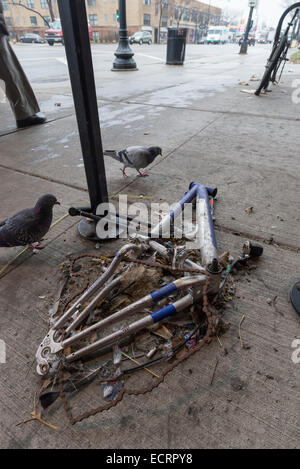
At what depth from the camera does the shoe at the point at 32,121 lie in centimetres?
587

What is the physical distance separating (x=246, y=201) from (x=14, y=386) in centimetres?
289

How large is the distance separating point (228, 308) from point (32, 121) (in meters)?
6.00

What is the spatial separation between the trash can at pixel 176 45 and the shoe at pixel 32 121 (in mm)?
12345

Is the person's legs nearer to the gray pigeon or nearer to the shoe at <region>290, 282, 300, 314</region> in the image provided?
the gray pigeon

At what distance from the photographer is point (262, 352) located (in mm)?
1717

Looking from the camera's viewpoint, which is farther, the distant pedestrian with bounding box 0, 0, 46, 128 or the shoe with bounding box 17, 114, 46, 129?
the shoe with bounding box 17, 114, 46, 129

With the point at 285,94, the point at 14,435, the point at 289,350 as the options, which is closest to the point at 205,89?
the point at 285,94

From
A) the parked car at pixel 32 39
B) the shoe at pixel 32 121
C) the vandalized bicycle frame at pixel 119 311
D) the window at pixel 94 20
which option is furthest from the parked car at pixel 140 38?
the vandalized bicycle frame at pixel 119 311

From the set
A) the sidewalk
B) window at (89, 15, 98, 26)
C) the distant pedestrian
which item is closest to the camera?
the sidewalk

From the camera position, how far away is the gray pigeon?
2262 millimetres

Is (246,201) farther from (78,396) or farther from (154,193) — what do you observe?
(78,396)

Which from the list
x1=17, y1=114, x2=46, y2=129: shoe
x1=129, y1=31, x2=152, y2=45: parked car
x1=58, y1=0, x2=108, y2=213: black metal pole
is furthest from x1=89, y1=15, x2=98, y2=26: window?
x1=58, y1=0, x2=108, y2=213: black metal pole

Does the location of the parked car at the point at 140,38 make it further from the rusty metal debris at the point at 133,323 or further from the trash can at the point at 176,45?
the rusty metal debris at the point at 133,323

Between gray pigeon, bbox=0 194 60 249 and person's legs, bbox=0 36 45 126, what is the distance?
172 inches
